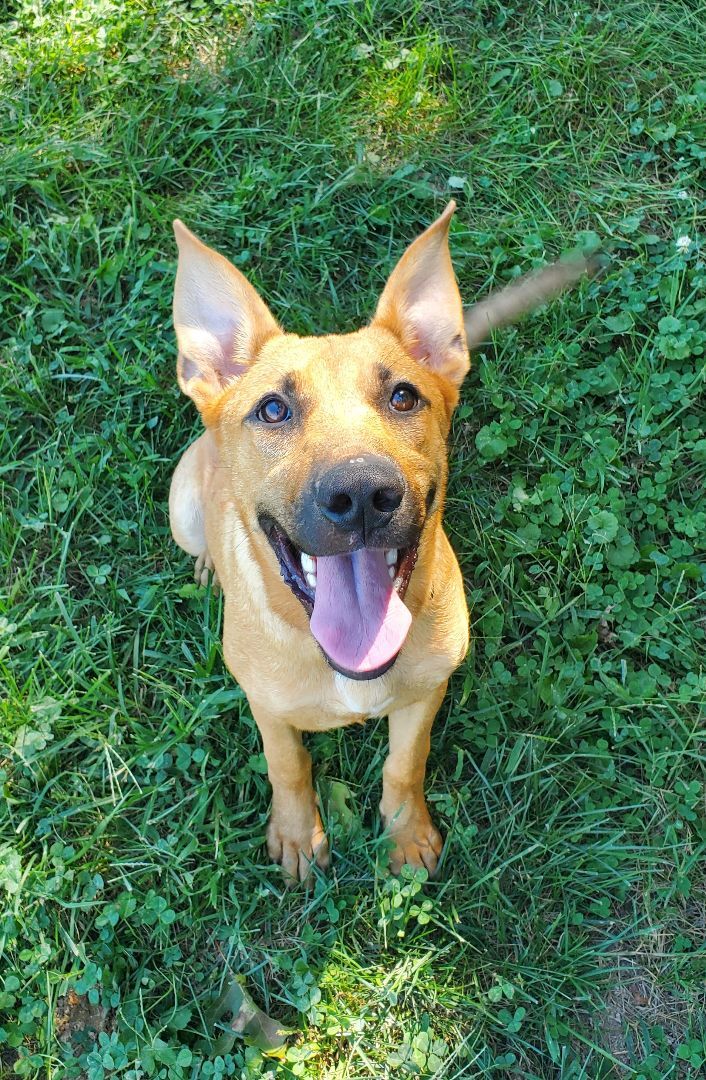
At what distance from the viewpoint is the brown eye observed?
123 inches

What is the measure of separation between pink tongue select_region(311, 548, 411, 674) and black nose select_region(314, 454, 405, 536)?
0.26 m

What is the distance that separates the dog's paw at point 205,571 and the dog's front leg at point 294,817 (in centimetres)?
87

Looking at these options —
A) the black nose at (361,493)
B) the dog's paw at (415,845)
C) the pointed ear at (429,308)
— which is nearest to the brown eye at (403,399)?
the pointed ear at (429,308)

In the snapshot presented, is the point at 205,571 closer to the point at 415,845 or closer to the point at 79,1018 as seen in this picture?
A: the point at 415,845

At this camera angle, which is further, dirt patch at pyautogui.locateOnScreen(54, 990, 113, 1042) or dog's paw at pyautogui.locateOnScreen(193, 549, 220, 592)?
dog's paw at pyautogui.locateOnScreen(193, 549, 220, 592)

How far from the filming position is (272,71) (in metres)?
5.28

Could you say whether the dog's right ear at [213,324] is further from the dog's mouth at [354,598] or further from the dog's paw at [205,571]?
the dog's paw at [205,571]

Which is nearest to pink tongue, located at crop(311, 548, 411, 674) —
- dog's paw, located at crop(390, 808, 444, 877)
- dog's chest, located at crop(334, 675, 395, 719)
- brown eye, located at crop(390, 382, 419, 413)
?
dog's chest, located at crop(334, 675, 395, 719)

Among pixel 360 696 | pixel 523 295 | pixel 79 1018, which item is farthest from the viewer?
pixel 523 295

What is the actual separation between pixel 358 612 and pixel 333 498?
52 cm

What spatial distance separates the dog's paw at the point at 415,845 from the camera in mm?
3929

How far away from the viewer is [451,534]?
4535 mm

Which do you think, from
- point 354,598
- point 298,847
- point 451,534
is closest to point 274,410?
point 354,598

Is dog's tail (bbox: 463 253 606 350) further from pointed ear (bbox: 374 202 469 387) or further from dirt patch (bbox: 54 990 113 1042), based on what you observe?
dirt patch (bbox: 54 990 113 1042)
